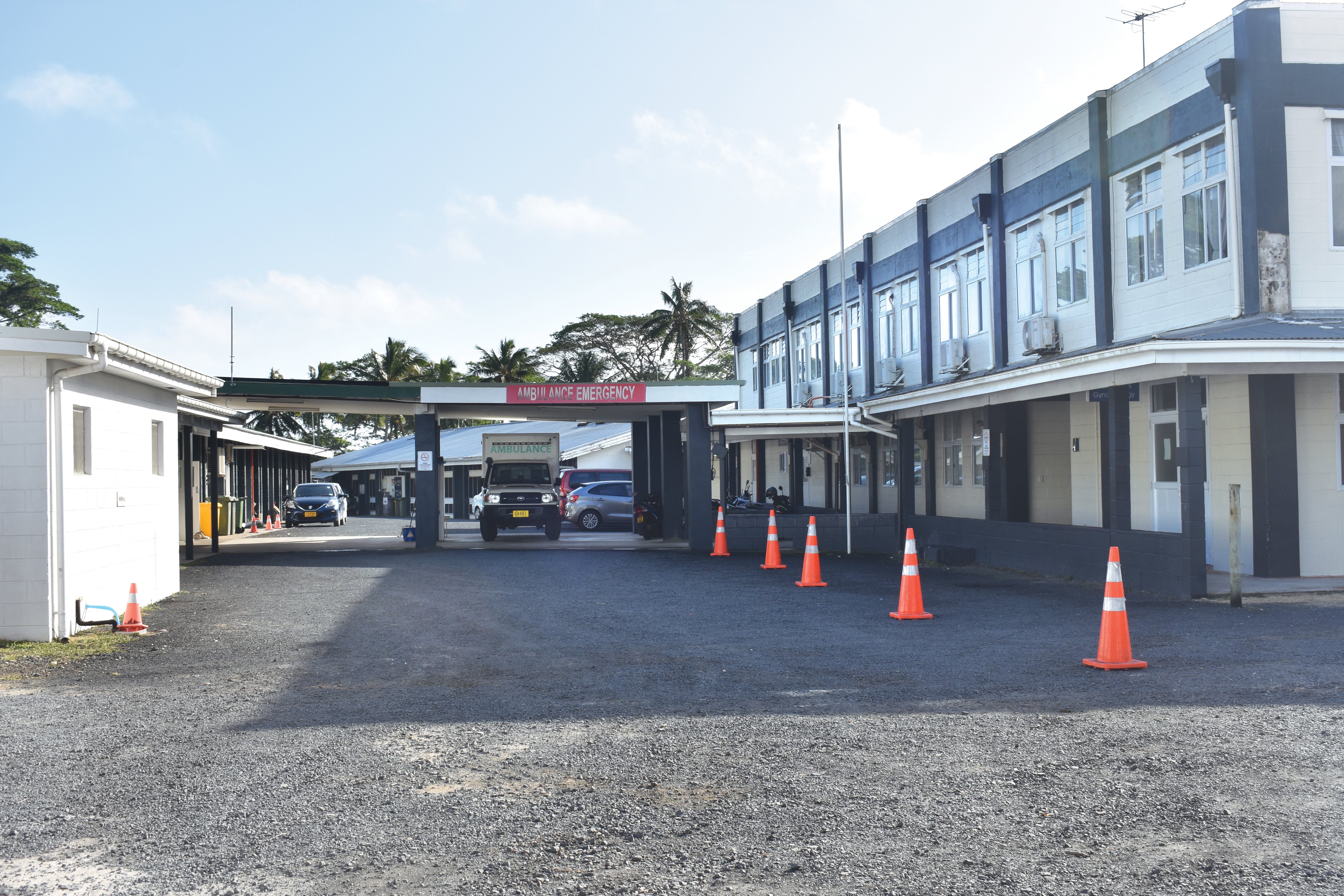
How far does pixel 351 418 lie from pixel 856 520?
6336cm

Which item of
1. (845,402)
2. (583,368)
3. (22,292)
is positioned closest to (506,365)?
(583,368)

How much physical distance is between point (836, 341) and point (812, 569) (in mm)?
16145

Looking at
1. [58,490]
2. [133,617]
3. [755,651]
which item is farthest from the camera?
[133,617]

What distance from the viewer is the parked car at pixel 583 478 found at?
3428 centimetres

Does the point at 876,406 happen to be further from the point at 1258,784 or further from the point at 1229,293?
the point at 1258,784

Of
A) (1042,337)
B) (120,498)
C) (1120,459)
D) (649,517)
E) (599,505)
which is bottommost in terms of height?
(649,517)

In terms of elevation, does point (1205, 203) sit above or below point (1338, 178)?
below

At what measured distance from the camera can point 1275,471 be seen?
13.9 metres

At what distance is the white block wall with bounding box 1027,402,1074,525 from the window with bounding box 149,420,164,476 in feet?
47.3

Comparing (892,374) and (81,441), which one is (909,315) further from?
(81,441)

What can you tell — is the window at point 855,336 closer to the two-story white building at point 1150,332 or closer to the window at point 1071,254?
the two-story white building at point 1150,332

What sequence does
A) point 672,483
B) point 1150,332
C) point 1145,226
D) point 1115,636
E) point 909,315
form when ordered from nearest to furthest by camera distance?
point 1115,636 → point 1150,332 → point 1145,226 → point 909,315 → point 672,483

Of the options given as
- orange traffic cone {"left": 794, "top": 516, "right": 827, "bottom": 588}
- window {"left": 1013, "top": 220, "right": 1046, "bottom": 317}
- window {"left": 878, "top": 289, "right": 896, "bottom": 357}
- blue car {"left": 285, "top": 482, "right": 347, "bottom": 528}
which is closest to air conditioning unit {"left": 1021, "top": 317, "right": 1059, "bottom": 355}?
window {"left": 1013, "top": 220, "right": 1046, "bottom": 317}

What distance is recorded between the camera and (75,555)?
1125 cm
